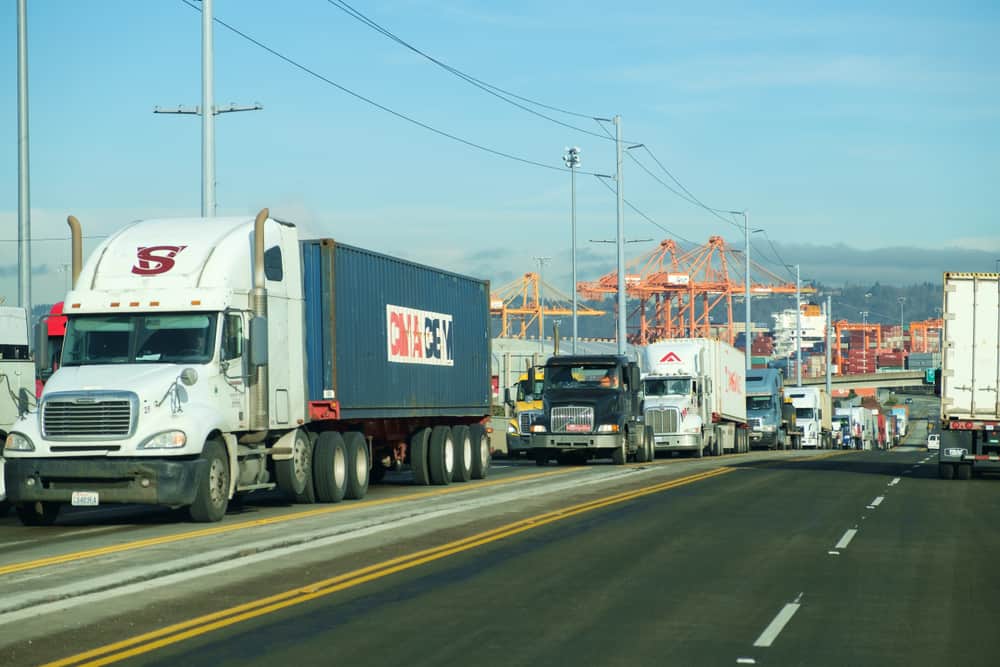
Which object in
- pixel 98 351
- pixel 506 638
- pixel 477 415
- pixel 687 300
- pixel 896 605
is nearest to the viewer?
pixel 506 638

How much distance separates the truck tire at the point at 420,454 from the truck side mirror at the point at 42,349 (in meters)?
9.74

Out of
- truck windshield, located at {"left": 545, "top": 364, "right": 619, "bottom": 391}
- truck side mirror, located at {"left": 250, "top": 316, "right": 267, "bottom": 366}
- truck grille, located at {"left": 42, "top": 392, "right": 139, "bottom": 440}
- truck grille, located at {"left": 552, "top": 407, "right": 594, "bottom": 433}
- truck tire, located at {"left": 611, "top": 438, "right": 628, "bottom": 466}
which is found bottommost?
truck tire, located at {"left": 611, "top": 438, "right": 628, "bottom": 466}

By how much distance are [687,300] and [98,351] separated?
590 feet

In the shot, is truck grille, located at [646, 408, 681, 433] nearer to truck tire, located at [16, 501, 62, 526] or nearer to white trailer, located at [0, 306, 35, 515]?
white trailer, located at [0, 306, 35, 515]

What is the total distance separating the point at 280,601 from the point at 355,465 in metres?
12.1

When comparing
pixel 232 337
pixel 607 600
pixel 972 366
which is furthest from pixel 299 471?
pixel 972 366

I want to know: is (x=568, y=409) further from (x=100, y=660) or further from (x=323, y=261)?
(x=100, y=660)

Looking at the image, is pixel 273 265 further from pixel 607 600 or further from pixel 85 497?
pixel 607 600

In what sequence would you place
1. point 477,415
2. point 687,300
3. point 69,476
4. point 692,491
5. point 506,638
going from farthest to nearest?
point 687,300
point 477,415
point 692,491
point 69,476
point 506,638

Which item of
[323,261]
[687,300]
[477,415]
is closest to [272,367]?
[323,261]

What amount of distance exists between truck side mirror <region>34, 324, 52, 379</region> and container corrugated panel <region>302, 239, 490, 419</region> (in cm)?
424

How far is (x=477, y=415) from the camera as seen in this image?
30594 mm

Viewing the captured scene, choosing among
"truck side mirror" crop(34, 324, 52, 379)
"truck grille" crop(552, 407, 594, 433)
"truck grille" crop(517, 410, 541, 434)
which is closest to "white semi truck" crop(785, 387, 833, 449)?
"truck grille" crop(517, 410, 541, 434)

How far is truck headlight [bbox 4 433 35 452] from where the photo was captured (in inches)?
720
